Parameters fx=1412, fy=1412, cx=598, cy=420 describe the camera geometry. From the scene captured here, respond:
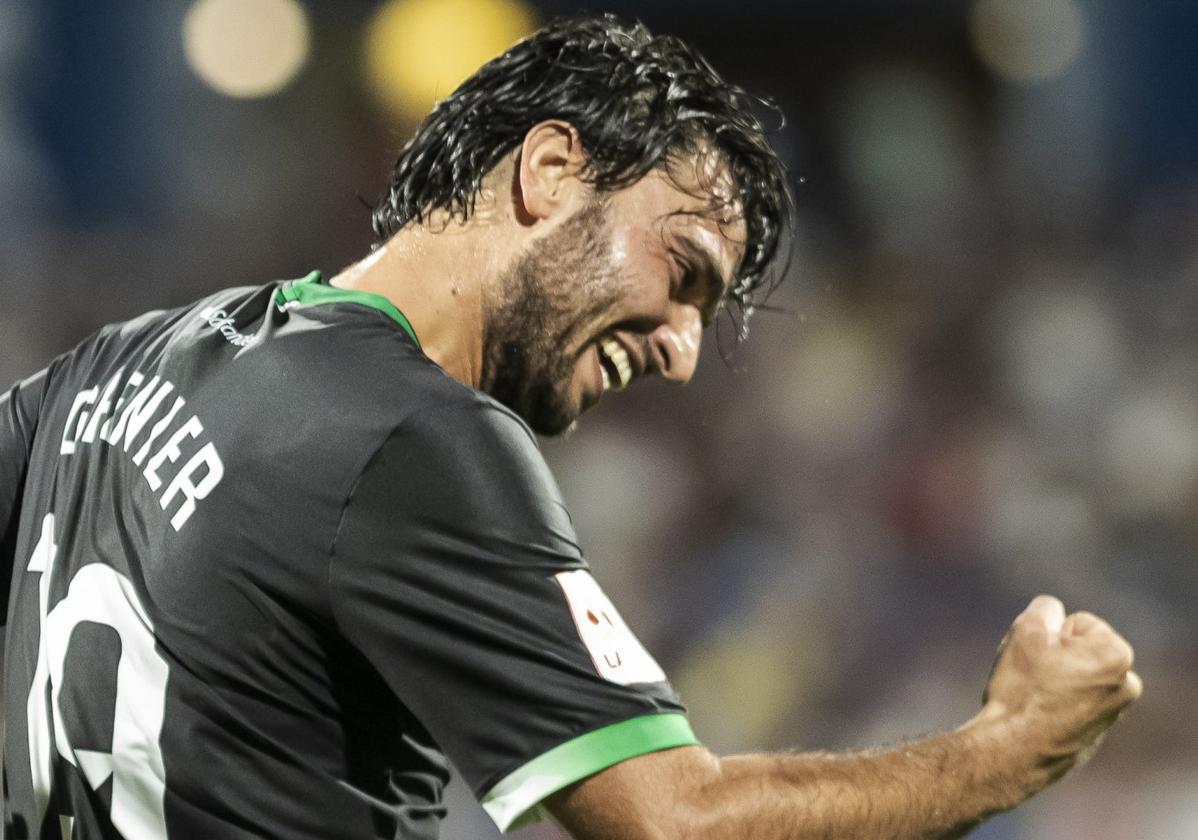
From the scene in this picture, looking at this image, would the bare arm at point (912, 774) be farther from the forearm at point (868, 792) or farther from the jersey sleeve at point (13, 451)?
the jersey sleeve at point (13, 451)

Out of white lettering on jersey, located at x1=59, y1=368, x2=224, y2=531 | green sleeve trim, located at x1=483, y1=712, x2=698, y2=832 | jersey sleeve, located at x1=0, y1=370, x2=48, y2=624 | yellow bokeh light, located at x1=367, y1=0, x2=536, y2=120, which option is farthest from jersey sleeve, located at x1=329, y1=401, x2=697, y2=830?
yellow bokeh light, located at x1=367, y1=0, x2=536, y2=120

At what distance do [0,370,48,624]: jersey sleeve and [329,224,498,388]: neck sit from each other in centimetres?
48

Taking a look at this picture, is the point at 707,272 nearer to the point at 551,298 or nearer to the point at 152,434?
the point at 551,298

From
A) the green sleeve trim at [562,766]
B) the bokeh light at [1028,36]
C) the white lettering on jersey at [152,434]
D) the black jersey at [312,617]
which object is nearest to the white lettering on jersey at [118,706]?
the black jersey at [312,617]

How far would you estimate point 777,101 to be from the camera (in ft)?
19.9

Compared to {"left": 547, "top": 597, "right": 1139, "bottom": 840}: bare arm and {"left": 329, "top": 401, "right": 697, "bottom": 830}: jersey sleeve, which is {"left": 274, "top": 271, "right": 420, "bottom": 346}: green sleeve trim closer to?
{"left": 329, "top": 401, "right": 697, "bottom": 830}: jersey sleeve

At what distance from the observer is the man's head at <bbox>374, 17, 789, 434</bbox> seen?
1870 mm

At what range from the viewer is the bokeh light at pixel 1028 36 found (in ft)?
19.4

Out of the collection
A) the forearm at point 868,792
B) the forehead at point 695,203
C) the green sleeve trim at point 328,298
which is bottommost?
the forearm at point 868,792

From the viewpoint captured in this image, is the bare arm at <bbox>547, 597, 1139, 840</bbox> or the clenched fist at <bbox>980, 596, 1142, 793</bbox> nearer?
the bare arm at <bbox>547, 597, 1139, 840</bbox>

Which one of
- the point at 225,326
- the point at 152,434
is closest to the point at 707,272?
the point at 225,326

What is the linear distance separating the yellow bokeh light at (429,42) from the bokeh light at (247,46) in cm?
33

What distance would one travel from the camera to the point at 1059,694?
1.54 metres

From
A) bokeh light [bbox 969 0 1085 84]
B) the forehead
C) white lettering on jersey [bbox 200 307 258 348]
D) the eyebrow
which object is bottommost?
white lettering on jersey [bbox 200 307 258 348]
